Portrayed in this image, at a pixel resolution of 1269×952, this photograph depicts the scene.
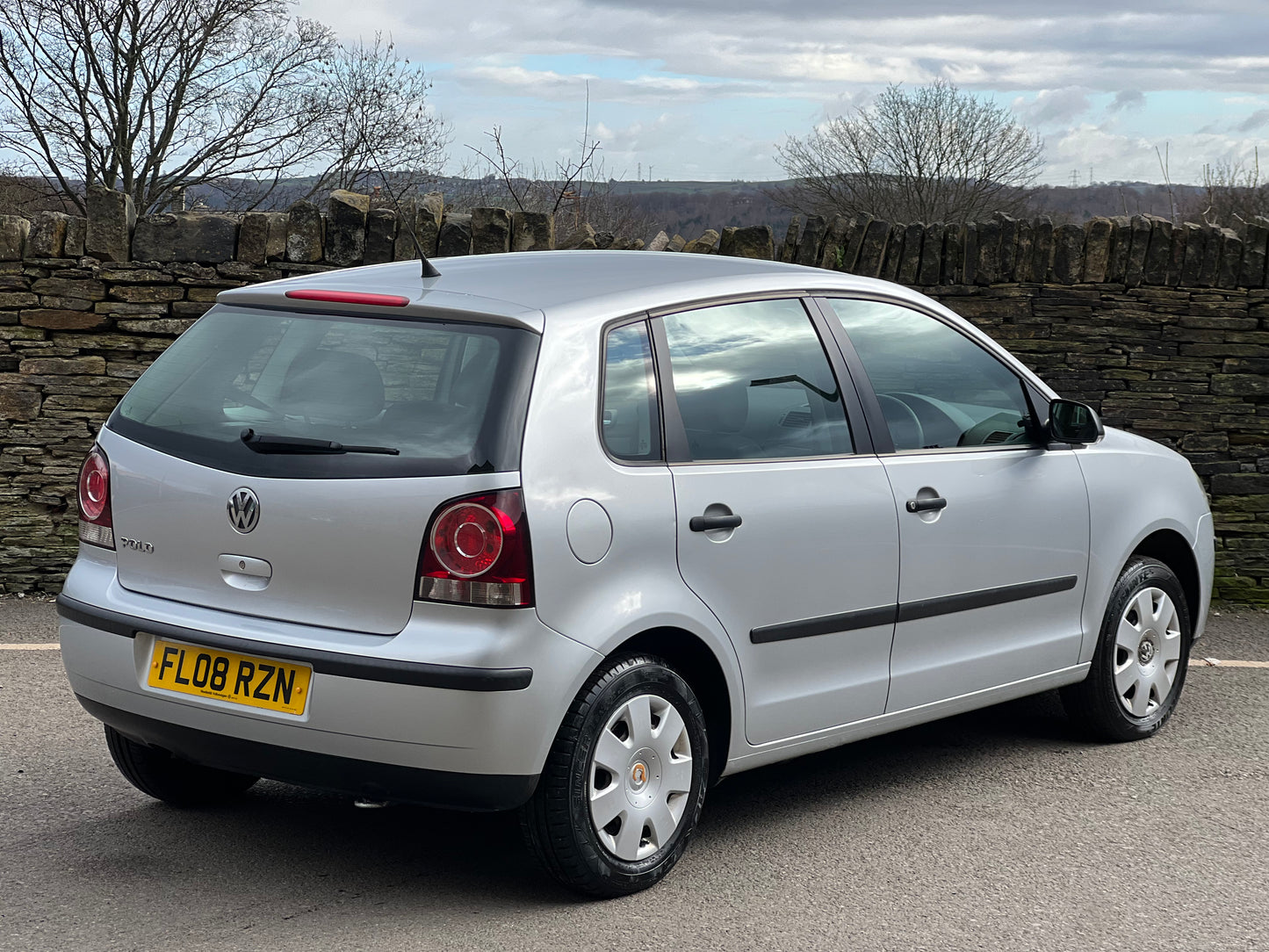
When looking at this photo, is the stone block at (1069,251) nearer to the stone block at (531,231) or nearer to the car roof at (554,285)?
the stone block at (531,231)

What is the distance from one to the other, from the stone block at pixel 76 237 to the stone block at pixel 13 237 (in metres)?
0.20

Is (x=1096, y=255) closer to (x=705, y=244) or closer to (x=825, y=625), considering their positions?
(x=705, y=244)

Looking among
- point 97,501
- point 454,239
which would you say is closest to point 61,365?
point 454,239

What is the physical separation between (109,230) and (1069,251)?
16.9 feet

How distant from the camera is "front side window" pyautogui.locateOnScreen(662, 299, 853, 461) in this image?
395cm

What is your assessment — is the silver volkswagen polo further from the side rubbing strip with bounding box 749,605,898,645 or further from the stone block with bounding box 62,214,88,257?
the stone block with bounding box 62,214,88,257

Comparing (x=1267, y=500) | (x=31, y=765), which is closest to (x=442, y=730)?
(x=31, y=765)

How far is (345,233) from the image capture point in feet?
25.1

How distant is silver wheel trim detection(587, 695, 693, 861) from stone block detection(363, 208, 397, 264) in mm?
4490

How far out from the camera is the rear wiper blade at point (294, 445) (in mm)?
3486

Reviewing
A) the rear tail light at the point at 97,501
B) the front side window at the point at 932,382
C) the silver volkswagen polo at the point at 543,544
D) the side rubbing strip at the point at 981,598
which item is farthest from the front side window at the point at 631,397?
the rear tail light at the point at 97,501

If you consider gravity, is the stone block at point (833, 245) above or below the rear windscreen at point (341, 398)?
above

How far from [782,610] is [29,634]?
14.6 ft

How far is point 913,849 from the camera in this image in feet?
13.8
